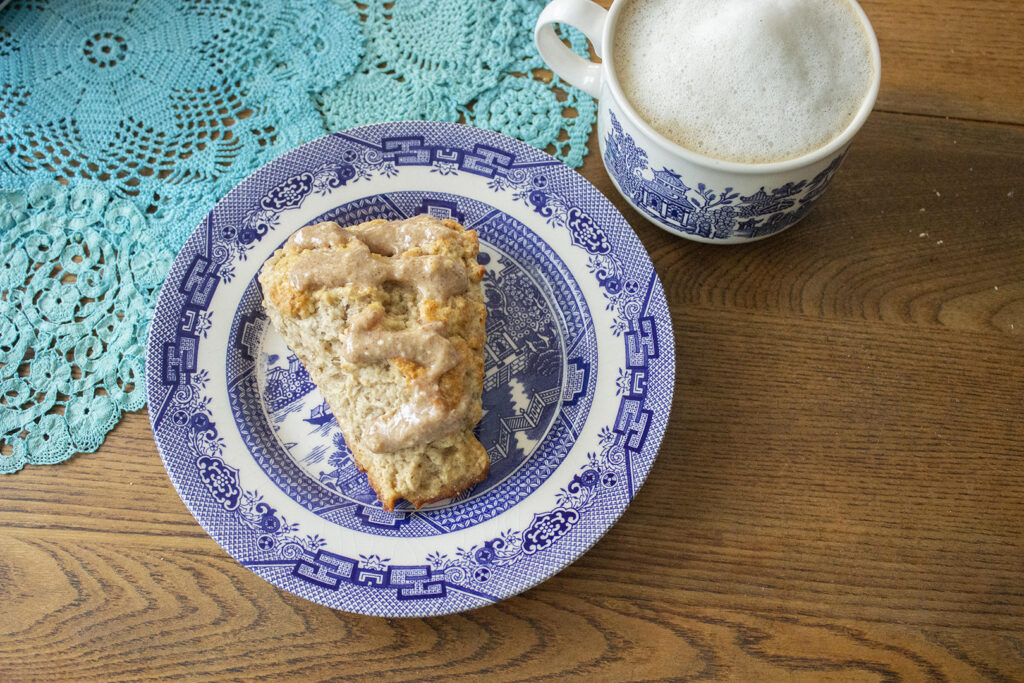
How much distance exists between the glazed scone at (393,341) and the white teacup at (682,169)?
0.33m

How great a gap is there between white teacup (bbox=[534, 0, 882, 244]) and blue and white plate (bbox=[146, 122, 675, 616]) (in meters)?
0.10

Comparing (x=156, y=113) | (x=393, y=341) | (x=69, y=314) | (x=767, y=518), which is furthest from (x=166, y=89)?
(x=767, y=518)

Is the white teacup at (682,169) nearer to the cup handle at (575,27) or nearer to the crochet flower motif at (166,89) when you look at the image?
the cup handle at (575,27)

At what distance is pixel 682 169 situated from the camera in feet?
3.84

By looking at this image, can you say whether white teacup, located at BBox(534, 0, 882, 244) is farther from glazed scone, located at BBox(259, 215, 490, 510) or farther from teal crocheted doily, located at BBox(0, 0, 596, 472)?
glazed scone, located at BBox(259, 215, 490, 510)

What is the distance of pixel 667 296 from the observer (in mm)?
1417

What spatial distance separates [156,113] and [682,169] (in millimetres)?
1029

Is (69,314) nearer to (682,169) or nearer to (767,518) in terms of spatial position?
(682,169)

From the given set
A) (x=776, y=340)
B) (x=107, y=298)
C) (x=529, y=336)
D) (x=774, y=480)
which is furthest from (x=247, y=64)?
(x=774, y=480)

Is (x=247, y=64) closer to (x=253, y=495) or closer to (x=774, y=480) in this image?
(x=253, y=495)

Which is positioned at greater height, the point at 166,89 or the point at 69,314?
the point at 166,89

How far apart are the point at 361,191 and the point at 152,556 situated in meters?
0.73

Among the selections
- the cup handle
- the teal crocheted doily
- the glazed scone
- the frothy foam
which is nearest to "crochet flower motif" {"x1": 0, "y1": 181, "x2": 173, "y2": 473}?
the teal crocheted doily

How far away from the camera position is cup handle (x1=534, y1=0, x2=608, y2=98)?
1.21 metres
